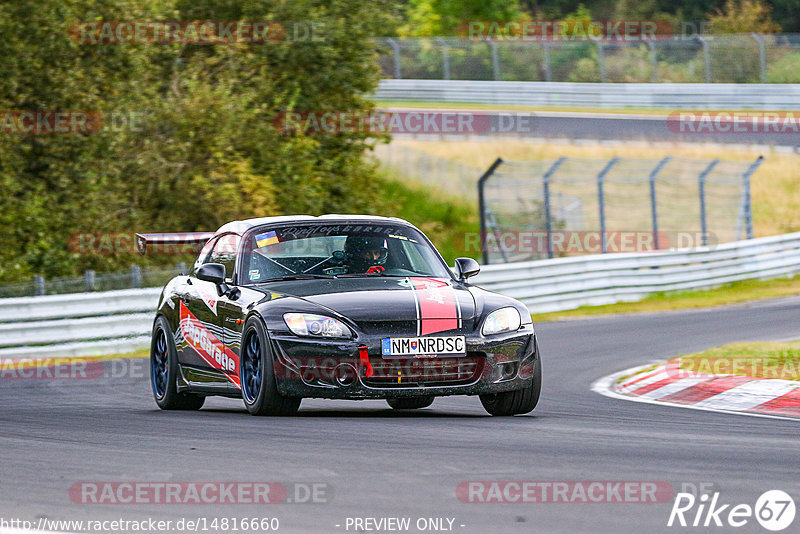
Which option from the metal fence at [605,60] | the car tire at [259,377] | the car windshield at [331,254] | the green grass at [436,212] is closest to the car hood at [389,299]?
the car windshield at [331,254]

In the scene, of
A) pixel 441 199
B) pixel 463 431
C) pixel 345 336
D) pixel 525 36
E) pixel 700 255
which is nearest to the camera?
pixel 463 431

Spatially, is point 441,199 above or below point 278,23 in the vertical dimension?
below

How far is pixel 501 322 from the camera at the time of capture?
8859 millimetres

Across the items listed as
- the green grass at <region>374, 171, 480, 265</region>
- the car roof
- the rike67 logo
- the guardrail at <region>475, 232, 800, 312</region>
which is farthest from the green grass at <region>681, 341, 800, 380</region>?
the green grass at <region>374, 171, 480, 265</region>

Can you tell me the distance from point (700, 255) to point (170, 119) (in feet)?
33.7

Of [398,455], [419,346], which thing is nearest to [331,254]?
[419,346]

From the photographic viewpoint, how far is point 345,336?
332 inches

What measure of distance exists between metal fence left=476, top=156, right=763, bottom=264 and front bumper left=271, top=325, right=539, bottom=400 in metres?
16.8

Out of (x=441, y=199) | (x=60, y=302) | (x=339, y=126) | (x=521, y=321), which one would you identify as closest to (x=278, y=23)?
(x=339, y=126)

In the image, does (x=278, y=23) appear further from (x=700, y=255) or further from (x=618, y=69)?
(x=618, y=69)

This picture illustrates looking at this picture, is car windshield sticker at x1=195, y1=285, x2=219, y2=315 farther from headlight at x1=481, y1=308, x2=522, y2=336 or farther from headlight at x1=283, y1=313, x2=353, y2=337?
headlight at x1=481, y1=308, x2=522, y2=336

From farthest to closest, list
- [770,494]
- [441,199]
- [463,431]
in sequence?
[441,199] < [463,431] < [770,494]

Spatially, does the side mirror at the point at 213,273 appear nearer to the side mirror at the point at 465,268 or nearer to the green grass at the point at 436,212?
the side mirror at the point at 465,268

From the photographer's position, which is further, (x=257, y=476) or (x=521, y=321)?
(x=521, y=321)
